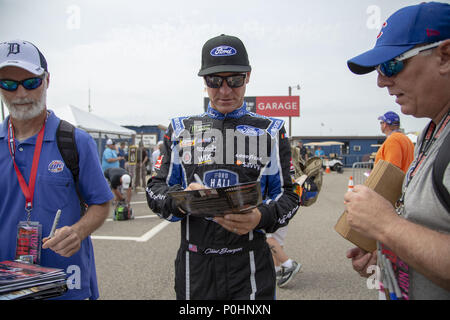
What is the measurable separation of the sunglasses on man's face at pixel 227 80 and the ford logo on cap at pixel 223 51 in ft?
0.41

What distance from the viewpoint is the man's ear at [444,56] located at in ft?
3.50

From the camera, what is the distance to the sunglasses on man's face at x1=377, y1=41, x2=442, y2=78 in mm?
1105

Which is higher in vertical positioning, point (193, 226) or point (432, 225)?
point (432, 225)

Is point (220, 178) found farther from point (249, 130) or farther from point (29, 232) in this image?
point (29, 232)

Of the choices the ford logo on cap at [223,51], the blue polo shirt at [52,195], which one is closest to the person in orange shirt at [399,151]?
the ford logo on cap at [223,51]

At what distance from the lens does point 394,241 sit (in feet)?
3.34

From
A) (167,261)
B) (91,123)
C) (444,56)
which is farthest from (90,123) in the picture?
(444,56)

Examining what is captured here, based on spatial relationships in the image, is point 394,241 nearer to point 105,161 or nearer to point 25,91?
point 25,91

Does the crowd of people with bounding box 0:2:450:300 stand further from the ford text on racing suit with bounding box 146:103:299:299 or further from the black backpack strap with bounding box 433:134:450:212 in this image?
the black backpack strap with bounding box 433:134:450:212

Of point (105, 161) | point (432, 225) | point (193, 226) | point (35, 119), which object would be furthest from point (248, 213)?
point (105, 161)

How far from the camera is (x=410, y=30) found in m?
1.13

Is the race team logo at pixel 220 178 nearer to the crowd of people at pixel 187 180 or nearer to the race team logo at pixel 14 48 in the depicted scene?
the crowd of people at pixel 187 180

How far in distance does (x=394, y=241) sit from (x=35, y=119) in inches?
80.1

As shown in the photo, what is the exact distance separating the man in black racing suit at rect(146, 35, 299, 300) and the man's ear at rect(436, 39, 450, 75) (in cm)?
90
